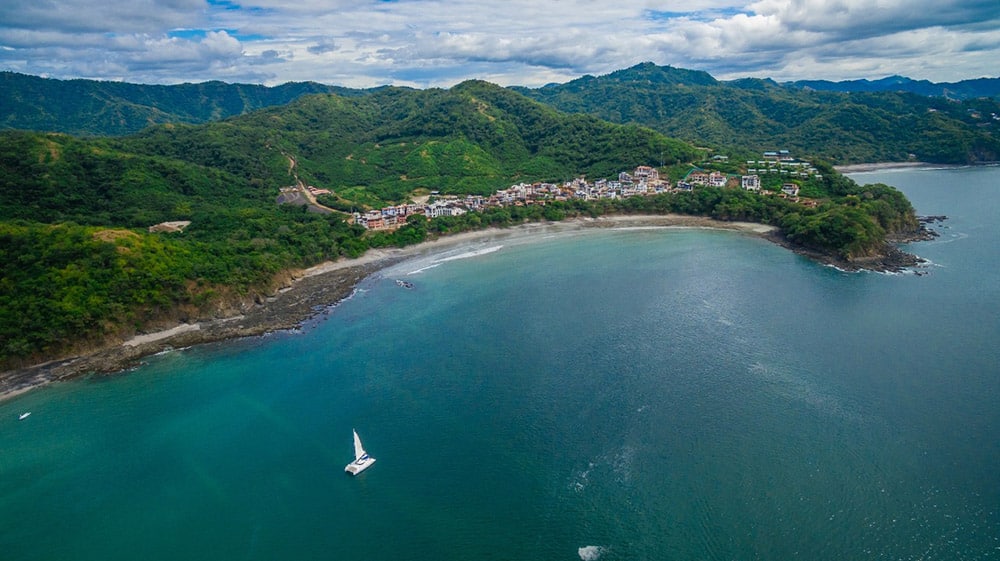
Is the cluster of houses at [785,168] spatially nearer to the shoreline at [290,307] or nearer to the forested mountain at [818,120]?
the shoreline at [290,307]

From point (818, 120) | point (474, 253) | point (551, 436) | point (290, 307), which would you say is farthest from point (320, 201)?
point (818, 120)

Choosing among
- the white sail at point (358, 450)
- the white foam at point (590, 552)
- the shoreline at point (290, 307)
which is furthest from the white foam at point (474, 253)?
the white foam at point (590, 552)

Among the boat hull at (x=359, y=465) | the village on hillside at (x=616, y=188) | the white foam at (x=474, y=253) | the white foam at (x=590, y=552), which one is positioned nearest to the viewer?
the white foam at (x=590, y=552)

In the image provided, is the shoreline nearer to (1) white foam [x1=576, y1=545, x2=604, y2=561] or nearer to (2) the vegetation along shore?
(2) the vegetation along shore

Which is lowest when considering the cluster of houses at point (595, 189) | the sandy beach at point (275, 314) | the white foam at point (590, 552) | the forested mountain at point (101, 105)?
the white foam at point (590, 552)

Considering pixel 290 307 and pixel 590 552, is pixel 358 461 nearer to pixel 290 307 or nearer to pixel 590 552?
pixel 590 552

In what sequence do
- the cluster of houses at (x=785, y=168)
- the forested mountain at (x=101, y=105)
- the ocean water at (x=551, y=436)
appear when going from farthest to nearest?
the forested mountain at (x=101, y=105) < the cluster of houses at (x=785, y=168) < the ocean water at (x=551, y=436)
